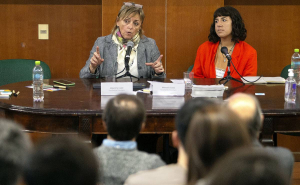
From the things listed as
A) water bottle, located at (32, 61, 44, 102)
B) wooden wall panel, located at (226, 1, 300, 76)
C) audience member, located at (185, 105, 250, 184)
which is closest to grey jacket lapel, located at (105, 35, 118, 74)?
water bottle, located at (32, 61, 44, 102)

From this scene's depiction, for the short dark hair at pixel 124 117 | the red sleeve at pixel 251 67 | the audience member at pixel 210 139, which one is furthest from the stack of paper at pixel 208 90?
the audience member at pixel 210 139

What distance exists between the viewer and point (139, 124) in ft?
5.62

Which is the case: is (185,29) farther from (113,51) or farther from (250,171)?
(250,171)

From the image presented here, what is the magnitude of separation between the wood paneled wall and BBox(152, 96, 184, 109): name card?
203cm

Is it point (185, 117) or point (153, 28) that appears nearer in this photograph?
point (185, 117)

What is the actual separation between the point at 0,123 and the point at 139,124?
0.73 meters

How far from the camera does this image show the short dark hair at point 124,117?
1.67 metres

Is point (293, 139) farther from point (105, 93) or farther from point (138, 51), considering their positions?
point (105, 93)

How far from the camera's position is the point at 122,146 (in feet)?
5.40

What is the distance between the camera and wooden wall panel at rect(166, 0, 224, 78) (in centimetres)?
475

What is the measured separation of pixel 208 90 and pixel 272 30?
8.39ft

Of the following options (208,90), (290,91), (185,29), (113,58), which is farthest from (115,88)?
(185,29)

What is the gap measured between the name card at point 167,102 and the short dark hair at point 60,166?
1.58 meters

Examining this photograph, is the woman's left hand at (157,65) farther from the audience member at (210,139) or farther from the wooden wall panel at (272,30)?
the audience member at (210,139)
